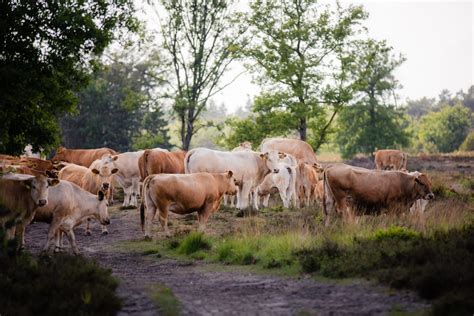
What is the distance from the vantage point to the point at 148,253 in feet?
48.9

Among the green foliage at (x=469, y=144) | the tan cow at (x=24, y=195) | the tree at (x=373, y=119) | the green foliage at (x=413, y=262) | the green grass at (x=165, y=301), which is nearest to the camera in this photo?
the green grass at (x=165, y=301)

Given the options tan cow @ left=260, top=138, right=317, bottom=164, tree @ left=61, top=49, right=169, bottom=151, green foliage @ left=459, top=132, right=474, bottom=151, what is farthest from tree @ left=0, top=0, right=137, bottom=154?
green foliage @ left=459, top=132, right=474, bottom=151

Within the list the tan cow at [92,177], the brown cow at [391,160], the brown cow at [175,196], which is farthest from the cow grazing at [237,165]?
the brown cow at [391,160]

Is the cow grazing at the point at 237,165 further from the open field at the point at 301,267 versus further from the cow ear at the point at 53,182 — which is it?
the cow ear at the point at 53,182

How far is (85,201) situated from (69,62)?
→ 428 cm

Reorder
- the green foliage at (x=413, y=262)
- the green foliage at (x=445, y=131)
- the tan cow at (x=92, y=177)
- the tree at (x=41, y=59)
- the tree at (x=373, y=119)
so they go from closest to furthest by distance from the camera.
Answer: the green foliage at (x=413, y=262), the tree at (x=41, y=59), the tan cow at (x=92, y=177), the tree at (x=373, y=119), the green foliage at (x=445, y=131)

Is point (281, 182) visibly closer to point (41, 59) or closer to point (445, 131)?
point (41, 59)

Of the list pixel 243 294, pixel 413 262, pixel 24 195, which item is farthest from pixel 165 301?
pixel 24 195

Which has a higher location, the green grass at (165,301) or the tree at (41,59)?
the tree at (41,59)

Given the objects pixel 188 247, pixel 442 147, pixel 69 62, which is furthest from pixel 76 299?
pixel 442 147

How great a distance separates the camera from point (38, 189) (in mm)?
13469

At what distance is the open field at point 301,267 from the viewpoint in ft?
30.2

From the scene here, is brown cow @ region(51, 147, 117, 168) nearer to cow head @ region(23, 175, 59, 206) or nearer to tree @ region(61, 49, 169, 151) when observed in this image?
cow head @ region(23, 175, 59, 206)

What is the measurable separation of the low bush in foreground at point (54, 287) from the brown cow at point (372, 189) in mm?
7761
